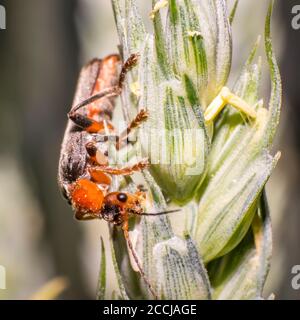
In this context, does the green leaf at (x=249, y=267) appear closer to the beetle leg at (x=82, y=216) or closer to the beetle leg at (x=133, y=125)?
the beetle leg at (x=133, y=125)

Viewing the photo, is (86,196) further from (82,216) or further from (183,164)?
(183,164)

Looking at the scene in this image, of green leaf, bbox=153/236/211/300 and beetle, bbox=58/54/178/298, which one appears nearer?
green leaf, bbox=153/236/211/300

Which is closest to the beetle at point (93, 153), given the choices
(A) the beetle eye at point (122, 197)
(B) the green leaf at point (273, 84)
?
(A) the beetle eye at point (122, 197)

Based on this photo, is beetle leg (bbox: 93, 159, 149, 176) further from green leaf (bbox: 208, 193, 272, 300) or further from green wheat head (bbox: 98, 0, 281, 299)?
green leaf (bbox: 208, 193, 272, 300)

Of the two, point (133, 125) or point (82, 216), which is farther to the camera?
point (82, 216)

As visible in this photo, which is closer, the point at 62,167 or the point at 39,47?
the point at 62,167

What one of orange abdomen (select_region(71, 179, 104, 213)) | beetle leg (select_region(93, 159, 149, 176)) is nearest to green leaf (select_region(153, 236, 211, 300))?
beetle leg (select_region(93, 159, 149, 176))

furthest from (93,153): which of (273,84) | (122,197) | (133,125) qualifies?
(273,84)
